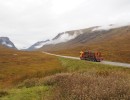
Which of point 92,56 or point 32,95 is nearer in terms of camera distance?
point 32,95

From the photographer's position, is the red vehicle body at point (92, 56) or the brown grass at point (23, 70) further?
the red vehicle body at point (92, 56)

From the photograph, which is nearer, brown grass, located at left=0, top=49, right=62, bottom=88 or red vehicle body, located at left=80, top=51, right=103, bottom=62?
brown grass, located at left=0, top=49, right=62, bottom=88

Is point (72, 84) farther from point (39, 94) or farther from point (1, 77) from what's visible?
point (1, 77)

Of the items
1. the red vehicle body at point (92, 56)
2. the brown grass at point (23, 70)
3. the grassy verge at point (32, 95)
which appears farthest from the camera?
the red vehicle body at point (92, 56)

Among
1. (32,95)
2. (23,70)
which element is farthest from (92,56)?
(32,95)

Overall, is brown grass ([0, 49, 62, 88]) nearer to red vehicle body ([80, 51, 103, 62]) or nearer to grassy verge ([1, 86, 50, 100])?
red vehicle body ([80, 51, 103, 62])

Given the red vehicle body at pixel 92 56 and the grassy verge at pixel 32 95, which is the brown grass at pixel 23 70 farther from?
the grassy verge at pixel 32 95

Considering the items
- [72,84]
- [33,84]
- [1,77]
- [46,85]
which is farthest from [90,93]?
[1,77]

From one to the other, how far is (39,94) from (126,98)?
253 inches

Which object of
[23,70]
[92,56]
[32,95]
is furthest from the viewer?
[92,56]

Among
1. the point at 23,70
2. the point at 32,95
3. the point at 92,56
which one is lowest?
the point at 23,70

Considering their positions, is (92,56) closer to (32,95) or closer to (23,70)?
(23,70)

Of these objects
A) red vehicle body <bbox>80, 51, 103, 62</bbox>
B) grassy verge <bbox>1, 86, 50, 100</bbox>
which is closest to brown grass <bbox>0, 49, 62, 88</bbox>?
red vehicle body <bbox>80, 51, 103, 62</bbox>

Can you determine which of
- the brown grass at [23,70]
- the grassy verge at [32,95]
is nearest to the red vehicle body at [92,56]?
the brown grass at [23,70]
